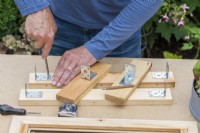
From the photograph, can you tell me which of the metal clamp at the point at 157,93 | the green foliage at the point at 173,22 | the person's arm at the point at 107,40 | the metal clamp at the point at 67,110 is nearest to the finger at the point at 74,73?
the person's arm at the point at 107,40

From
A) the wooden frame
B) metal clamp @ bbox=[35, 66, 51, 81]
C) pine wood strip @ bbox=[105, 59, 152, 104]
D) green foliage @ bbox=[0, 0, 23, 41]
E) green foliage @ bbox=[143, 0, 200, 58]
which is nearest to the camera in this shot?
the wooden frame

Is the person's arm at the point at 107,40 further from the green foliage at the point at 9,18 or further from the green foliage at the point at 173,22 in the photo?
the green foliage at the point at 9,18

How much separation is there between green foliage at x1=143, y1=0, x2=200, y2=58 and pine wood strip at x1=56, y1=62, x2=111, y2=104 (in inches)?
41.3

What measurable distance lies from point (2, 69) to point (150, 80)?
537mm

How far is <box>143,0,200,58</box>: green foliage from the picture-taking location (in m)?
2.80

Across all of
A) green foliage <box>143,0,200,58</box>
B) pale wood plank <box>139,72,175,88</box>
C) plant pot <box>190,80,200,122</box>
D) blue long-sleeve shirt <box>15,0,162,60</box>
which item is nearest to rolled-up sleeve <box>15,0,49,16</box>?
blue long-sleeve shirt <box>15,0,162,60</box>

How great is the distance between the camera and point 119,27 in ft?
5.73

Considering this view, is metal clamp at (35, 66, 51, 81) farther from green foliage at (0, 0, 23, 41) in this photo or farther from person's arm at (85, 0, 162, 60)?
green foliage at (0, 0, 23, 41)

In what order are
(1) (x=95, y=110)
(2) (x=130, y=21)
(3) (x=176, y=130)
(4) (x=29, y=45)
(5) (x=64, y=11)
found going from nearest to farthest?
(3) (x=176, y=130) → (1) (x=95, y=110) → (2) (x=130, y=21) → (5) (x=64, y=11) → (4) (x=29, y=45)

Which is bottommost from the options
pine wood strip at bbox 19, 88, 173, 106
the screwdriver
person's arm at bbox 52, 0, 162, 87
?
the screwdriver

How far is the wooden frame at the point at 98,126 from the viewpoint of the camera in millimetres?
1458

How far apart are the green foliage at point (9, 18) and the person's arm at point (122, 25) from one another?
1293 mm

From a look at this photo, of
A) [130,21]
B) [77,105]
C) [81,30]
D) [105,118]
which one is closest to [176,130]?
[105,118]

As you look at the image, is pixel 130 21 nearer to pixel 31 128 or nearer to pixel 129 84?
pixel 129 84
